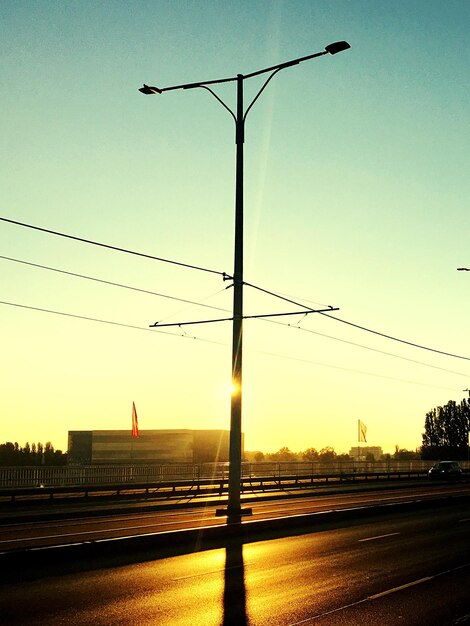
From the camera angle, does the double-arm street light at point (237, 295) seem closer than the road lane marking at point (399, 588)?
No

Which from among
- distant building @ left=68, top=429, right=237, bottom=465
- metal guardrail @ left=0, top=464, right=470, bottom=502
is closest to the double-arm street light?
metal guardrail @ left=0, top=464, right=470, bottom=502

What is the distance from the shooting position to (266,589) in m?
12.1

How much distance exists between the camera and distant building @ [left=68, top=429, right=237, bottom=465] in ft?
436

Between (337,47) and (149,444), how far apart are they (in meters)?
118

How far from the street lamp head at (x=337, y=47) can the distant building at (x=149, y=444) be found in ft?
373

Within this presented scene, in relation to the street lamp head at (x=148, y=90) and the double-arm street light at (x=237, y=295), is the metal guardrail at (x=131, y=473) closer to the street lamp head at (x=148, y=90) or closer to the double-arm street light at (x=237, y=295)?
the double-arm street light at (x=237, y=295)

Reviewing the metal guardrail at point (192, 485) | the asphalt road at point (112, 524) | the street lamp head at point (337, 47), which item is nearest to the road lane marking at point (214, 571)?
the asphalt road at point (112, 524)

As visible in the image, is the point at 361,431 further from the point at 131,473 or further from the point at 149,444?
the point at 149,444

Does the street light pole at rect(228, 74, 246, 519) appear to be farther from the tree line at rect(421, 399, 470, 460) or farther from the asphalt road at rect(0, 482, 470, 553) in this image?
the tree line at rect(421, 399, 470, 460)

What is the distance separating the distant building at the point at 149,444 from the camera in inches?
5231

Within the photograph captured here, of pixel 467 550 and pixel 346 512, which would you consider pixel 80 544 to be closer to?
pixel 467 550

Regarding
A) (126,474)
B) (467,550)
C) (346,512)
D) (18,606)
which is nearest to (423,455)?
(126,474)

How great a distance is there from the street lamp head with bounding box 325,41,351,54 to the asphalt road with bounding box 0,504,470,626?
42.1 feet

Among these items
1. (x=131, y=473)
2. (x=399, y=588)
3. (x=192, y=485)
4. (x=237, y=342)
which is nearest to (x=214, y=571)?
(x=399, y=588)
